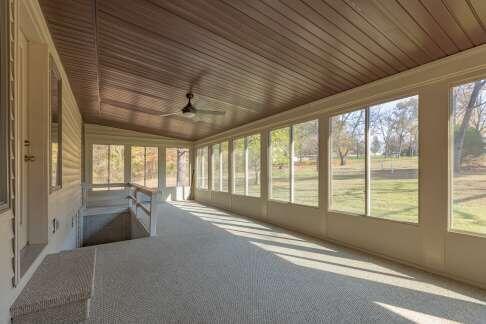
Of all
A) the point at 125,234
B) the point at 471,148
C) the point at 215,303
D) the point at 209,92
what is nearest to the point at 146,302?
the point at 215,303

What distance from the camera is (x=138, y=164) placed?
10008 millimetres

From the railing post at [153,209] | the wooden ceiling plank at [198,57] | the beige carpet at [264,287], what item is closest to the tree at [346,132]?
the wooden ceiling plank at [198,57]

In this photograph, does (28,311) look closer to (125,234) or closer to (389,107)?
(389,107)

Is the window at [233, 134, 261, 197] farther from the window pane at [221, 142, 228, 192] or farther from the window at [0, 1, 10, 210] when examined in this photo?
the window at [0, 1, 10, 210]

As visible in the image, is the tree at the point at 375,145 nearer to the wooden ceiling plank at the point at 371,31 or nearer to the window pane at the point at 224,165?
the wooden ceiling plank at the point at 371,31

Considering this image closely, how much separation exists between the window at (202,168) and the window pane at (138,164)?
210 centimetres

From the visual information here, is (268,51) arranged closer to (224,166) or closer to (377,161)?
(377,161)

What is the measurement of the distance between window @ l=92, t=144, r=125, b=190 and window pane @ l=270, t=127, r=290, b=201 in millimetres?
6045

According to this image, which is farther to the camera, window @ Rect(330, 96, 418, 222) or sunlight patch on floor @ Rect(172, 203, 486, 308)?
window @ Rect(330, 96, 418, 222)

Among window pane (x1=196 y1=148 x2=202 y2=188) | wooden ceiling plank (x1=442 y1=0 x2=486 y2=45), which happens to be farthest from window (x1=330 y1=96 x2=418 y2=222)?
window pane (x1=196 y1=148 x2=202 y2=188)

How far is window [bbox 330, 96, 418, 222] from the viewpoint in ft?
11.9

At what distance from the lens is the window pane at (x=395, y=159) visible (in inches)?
141

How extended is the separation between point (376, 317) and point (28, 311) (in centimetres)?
260

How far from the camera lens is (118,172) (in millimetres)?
9602
